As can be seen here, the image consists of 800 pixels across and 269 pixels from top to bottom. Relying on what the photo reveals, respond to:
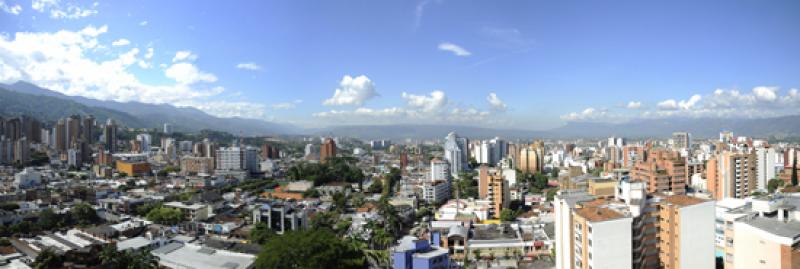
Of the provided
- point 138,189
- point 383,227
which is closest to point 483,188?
point 383,227

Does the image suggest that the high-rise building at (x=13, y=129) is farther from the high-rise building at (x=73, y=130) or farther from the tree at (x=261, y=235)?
the tree at (x=261, y=235)

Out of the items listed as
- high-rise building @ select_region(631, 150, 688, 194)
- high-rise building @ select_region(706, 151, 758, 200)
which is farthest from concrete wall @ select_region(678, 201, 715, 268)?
high-rise building @ select_region(706, 151, 758, 200)

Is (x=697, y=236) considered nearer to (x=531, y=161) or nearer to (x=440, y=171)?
(x=440, y=171)

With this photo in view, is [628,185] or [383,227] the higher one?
[628,185]

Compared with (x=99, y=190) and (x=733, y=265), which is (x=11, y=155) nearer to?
(x=99, y=190)

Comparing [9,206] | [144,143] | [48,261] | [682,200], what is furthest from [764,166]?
[144,143]

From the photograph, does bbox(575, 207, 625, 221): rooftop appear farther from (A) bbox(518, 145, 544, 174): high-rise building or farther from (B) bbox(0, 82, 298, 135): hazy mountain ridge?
(B) bbox(0, 82, 298, 135): hazy mountain ridge
